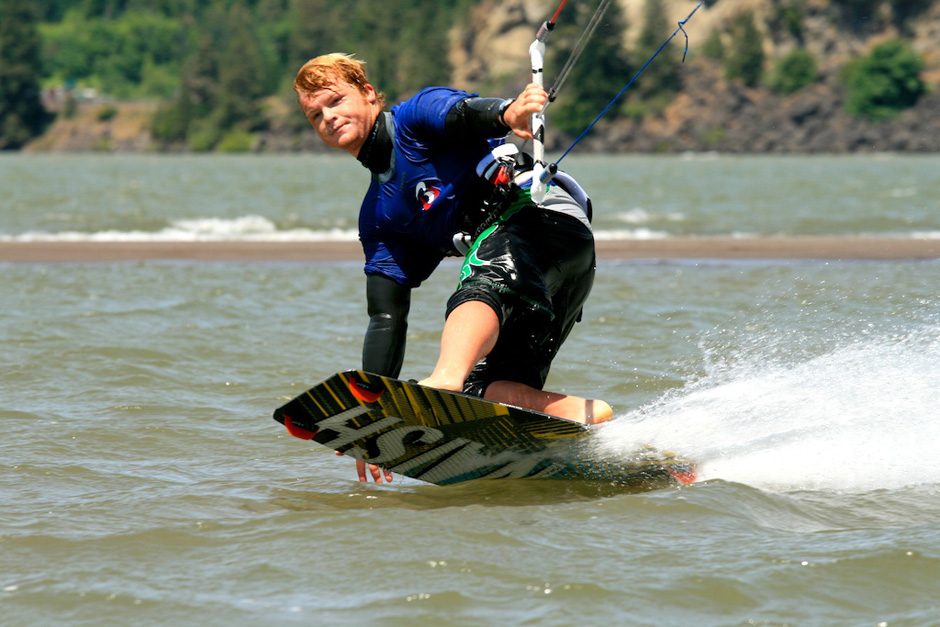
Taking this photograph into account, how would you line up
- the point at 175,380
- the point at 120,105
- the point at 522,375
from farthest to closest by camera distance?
the point at 120,105
the point at 175,380
the point at 522,375

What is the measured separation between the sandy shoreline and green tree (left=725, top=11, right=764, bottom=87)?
96787mm

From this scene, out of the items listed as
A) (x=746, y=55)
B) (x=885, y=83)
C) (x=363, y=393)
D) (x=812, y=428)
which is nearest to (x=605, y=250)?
(x=812, y=428)

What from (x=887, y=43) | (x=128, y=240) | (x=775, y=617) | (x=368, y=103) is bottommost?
(x=775, y=617)

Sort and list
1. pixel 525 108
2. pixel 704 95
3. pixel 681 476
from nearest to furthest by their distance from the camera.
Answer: pixel 525 108 → pixel 681 476 → pixel 704 95

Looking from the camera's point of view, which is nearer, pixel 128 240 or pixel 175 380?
pixel 175 380

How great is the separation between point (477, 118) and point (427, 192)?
37 cm

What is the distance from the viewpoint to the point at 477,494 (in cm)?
435

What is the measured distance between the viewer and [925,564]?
3.45 metres

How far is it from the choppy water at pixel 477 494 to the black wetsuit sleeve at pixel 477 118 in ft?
3.85

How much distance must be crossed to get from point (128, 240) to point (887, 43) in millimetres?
102210

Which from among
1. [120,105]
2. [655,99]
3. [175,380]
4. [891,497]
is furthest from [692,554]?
[120,105]

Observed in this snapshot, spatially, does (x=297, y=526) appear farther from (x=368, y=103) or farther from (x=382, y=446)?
(x=368, y=103)

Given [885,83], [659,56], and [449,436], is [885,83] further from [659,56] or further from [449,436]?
[449,436]

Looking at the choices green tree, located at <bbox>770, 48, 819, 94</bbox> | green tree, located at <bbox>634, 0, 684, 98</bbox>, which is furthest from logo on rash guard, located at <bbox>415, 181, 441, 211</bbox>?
green tree, located at <bbox>770, 48, 819, 94</bbox>
